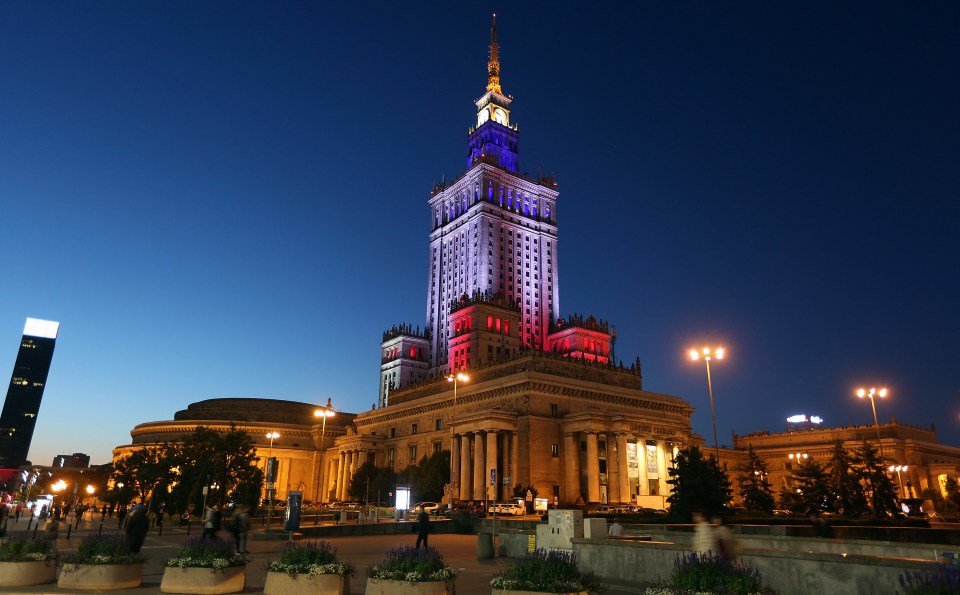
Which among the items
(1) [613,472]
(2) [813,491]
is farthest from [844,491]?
(1) [613,472]

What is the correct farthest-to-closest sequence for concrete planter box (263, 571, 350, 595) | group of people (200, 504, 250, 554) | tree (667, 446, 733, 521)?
1. tree (667, 446, 733, 521)
2. group of people (200, 504, 250, 554)
3. concrete planter box (263, 571, 350, 595)

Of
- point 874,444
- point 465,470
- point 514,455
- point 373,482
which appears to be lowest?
point 373,482

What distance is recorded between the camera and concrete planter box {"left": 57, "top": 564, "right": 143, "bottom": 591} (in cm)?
1584

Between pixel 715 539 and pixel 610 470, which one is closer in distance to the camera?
pixel 715 539

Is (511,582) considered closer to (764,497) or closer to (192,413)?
(764,497)

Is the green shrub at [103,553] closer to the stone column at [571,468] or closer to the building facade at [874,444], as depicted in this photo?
the stone column at [571,468]

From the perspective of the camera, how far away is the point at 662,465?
7725 cm

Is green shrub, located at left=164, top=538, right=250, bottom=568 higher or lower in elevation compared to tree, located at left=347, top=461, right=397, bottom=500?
lower

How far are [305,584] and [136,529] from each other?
22.5ft

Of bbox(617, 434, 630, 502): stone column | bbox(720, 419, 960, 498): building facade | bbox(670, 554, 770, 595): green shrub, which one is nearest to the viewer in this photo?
bbox(670, 554, 770, 595): green shrub

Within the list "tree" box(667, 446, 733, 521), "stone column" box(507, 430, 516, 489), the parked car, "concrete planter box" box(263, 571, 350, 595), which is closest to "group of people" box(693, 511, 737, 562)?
"concrete planter box" box(263, 571, 350, 595)

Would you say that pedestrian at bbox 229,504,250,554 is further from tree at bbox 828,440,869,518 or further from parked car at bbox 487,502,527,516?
tree at bbox 828,440,869,518

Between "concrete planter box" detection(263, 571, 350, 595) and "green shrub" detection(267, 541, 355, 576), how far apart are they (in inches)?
4.2

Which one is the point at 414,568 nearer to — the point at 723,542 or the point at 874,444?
the point at 723,542
